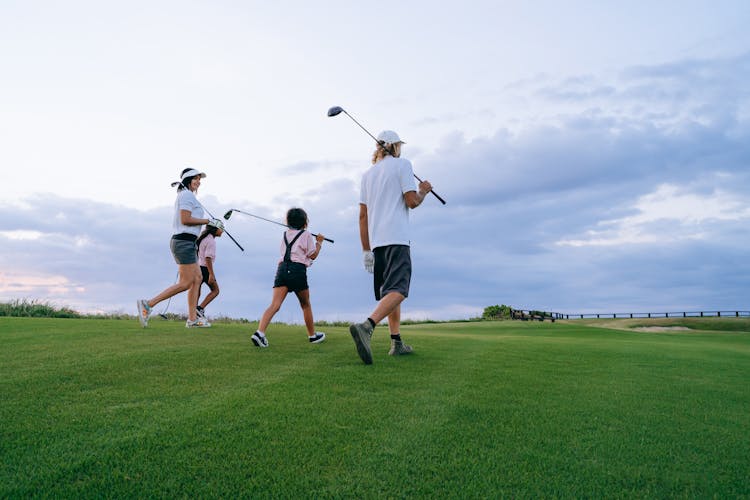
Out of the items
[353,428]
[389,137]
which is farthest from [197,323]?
[353,428]

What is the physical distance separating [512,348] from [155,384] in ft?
19.0

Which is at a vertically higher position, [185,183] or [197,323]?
[185,183]

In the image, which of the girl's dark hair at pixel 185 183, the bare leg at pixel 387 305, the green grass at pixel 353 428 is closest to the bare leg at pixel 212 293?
the girl's dark hair at pixel 185 183

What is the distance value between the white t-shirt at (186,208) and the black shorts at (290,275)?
115 inches

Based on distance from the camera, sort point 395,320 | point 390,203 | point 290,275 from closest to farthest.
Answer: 1. point 390,203
2. point 395,320
3. point 290,275

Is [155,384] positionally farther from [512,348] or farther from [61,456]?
[512,348]

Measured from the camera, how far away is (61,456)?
10.8 feet

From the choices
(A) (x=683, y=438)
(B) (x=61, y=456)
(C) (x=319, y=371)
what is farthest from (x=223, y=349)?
(A) (x=683, y=438)

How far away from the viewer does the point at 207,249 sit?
13.0m

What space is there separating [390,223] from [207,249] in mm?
7403

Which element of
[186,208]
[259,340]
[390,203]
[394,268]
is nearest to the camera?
[394,268]

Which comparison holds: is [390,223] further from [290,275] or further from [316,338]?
[316,338]

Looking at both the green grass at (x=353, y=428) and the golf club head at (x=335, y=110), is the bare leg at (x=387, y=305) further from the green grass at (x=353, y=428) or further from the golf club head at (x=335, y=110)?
the golf club head at (x=335, y=110)

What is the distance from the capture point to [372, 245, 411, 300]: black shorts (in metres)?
6.79
